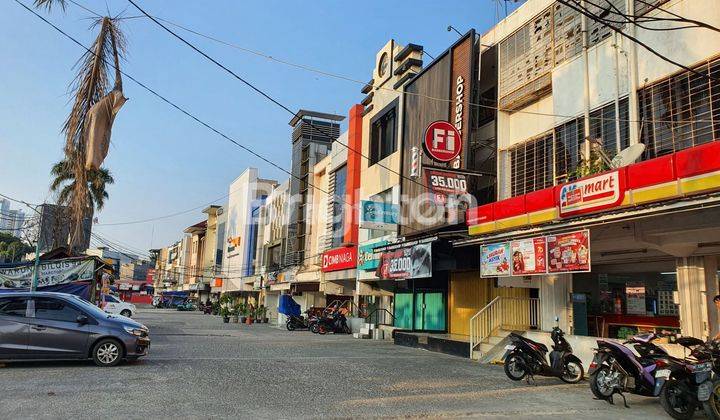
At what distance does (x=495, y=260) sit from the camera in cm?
1336

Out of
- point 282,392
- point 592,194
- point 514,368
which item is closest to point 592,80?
point 592,194

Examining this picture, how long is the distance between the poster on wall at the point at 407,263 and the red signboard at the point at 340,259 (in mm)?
4798

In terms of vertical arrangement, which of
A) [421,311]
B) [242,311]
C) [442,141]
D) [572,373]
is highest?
[442,141]

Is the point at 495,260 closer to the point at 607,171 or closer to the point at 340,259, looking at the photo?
the point at 607,171

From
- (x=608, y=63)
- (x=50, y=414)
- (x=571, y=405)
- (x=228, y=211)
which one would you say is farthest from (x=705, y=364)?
(x=228, y=211)

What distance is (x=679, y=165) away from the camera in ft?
28.2

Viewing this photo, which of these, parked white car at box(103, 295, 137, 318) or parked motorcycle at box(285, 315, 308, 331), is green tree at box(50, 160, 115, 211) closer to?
parked white car at box(103, 295, 137, 318)

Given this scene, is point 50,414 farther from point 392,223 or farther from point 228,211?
point 228,211

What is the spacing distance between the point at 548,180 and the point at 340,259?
13.8 meters

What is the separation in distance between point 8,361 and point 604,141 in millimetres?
13793

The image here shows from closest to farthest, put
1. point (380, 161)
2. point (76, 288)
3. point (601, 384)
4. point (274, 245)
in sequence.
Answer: point (601, 384) < point (76, 288) < point (380, 161) < point (274, 245)

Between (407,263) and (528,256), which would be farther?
(407,263)

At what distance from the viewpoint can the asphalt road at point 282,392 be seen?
7.16 meters

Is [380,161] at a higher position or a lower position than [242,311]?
higher
